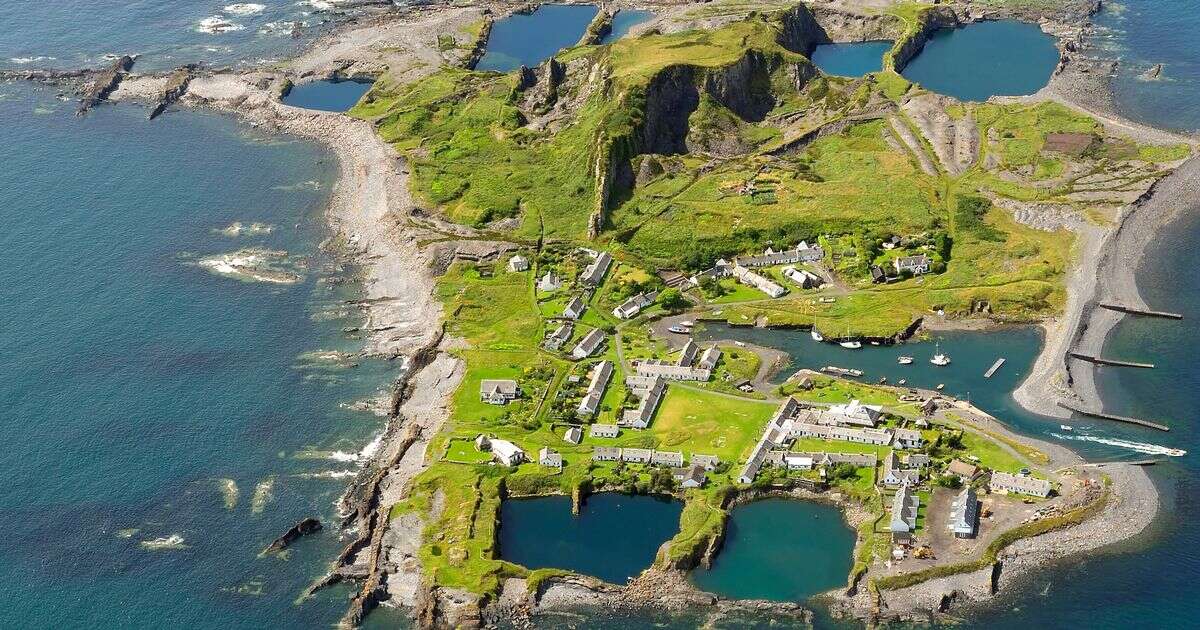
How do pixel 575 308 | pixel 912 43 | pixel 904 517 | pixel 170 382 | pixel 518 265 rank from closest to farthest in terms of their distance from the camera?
pixel 904 517 < pixel 170 382 < pixel 575 308 < pixel 518 265 < pixel 912 43

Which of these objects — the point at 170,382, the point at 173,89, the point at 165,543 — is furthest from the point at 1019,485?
the point at 173,89

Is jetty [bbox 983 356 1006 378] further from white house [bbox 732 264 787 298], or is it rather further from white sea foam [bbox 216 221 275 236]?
white sea foam [bbox 216 221 275 236]

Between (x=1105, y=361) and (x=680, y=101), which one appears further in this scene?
(x=680, y=101)

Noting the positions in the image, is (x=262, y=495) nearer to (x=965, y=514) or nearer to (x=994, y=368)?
(x=965, y=514)

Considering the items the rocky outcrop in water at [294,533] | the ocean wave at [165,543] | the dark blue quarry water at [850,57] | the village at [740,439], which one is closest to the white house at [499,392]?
the village at [740,439]

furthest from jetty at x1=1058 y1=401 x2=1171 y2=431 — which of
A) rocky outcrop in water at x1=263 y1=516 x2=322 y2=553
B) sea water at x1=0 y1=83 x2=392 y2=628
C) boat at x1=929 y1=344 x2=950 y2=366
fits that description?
rocky outcrop in water at x1=263 y1=516 x2=322 y2=553

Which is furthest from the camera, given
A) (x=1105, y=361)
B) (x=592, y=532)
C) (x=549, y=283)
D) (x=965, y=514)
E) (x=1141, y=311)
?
(x=549, y=283)
